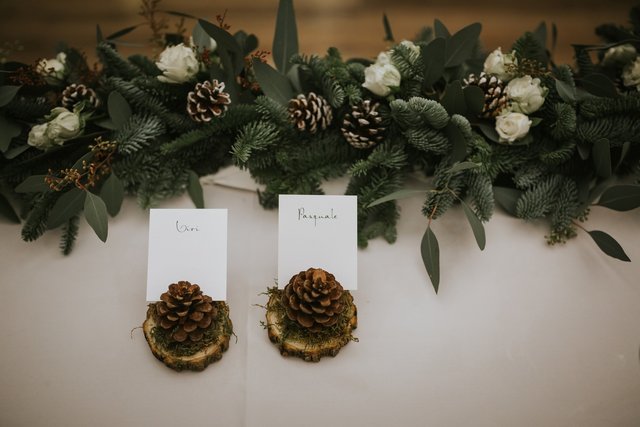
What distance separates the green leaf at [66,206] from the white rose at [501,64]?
0.85 metres

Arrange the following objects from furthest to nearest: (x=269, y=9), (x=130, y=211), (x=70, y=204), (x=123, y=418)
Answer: (x=269, y=9), (x=130, y=211), (x=70, y=204), (x=123, y=418)

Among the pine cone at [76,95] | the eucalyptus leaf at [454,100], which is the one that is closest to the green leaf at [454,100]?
the eucalyptus leaf at [454,100]

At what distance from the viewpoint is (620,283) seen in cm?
96

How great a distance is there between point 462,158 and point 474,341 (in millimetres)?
344

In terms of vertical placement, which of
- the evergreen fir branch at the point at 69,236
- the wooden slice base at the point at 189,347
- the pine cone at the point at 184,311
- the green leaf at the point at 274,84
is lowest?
the wooden slice base at the point at 189,347

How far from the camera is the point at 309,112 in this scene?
0.93 meters

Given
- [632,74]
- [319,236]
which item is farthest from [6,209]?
[632,74]

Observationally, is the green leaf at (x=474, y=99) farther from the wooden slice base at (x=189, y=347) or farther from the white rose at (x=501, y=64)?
the wooden slice base at (x=189, y=347)

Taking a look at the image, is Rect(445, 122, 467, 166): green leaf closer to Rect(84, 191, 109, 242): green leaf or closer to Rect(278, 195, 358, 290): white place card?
Rect(278, 195, 358, 290): white place card

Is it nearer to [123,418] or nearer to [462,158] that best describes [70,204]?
[123,418]

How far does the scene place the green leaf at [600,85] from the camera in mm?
945

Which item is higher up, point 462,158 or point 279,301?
point 462,158

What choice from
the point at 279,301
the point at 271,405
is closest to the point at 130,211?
the point at 279,301

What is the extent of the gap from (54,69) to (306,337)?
790mm
